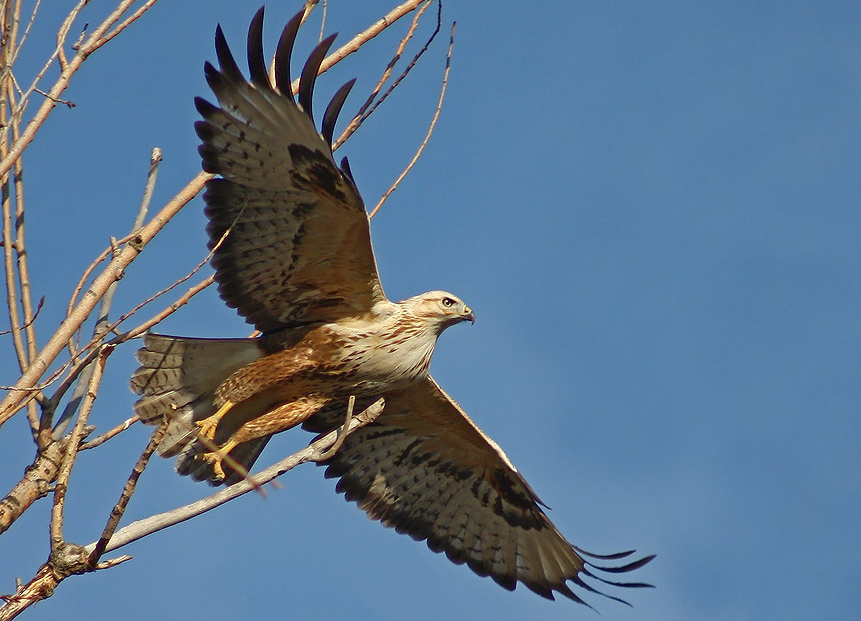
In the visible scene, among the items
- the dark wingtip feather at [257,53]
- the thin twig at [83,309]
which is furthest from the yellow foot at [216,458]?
the dark wingtip feather at [257,53]

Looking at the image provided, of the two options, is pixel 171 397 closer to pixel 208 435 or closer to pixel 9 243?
pixel 208 435

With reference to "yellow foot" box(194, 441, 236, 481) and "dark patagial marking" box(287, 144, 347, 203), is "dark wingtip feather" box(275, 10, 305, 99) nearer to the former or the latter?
"dark patagial marking" box(287, 144, 347, 203)

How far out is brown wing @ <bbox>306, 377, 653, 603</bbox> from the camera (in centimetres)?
719

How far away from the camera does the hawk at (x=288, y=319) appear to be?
554cm

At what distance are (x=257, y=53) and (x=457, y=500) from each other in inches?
145

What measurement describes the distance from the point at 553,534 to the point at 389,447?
1342 millimetres

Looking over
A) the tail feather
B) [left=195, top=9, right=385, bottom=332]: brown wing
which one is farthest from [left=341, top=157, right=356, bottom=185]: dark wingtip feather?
the tail feather

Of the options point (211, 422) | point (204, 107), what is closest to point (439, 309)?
point (211, 422)

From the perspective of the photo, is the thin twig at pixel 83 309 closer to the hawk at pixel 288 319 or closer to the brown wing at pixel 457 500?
the hawk at pixel 288 319

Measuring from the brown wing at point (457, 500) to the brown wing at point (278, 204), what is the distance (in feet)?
4.43

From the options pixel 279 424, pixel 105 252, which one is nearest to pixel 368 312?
pixel 279 424

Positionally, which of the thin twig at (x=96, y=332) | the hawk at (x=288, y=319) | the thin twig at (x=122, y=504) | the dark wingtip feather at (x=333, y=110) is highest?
the dark wingtip feather at (x=333, y=110)

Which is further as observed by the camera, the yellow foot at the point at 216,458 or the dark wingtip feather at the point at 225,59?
the yellow foot at the point at 216,458

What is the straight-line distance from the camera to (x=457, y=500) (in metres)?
7.46
